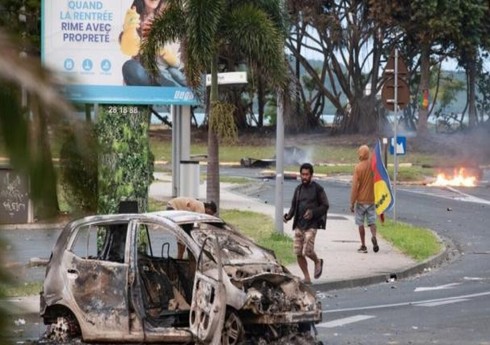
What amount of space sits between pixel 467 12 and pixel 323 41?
1016cm

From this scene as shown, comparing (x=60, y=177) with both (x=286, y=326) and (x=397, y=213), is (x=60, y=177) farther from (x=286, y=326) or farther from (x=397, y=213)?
(x=397, y=213)

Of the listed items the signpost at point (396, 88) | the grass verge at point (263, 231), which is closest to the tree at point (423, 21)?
the grass verge at point (263, 231)

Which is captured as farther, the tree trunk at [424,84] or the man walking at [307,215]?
the tree trunk at [424,84]

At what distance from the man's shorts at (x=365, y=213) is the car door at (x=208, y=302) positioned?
33.9ft

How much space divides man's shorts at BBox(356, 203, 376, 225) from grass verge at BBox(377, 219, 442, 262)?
0.89 metres

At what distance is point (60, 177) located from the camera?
1.61 meters

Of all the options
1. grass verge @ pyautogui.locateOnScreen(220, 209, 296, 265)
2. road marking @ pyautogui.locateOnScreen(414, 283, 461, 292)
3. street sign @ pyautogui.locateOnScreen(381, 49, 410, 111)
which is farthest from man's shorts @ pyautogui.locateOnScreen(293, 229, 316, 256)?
street sign @ pyautogui.locateOnScreen(381, 49, 410, 111)

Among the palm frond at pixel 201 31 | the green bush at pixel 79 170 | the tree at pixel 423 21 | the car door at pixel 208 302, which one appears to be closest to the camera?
the green bush at pixel 79 170

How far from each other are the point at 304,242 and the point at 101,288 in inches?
235

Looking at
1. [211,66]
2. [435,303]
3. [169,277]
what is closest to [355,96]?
[211,66]

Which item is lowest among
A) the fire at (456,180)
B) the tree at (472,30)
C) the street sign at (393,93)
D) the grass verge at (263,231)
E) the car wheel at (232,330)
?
the grass verge at (263,231)

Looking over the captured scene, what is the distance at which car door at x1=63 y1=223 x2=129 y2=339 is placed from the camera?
1040 centimetres

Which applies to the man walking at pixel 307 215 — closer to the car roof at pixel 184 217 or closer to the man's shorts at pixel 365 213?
the man's shorts at pixel 365 213

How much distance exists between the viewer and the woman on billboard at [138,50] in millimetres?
21594
